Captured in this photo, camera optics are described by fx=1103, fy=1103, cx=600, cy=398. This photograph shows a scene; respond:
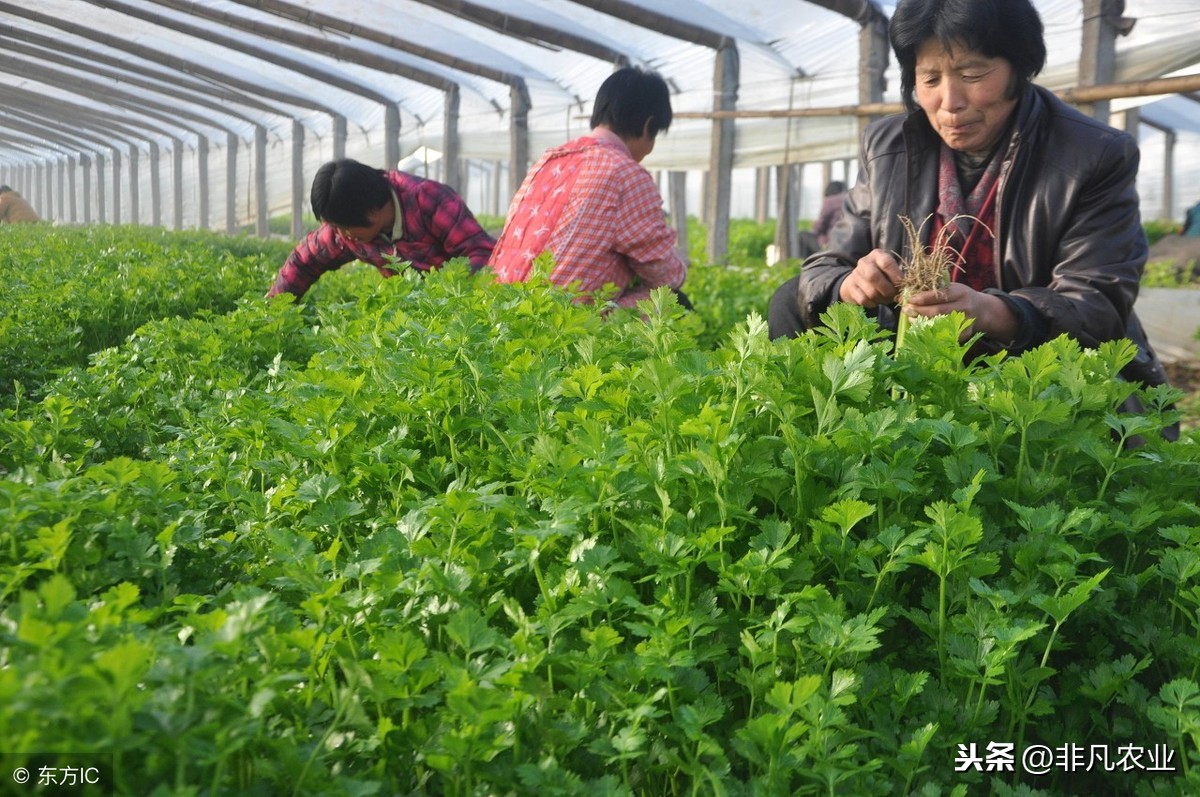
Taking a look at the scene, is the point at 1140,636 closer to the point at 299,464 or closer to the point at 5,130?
the point at 299,464

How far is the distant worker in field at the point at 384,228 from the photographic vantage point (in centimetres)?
526

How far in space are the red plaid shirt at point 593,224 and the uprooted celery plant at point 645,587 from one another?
224cm

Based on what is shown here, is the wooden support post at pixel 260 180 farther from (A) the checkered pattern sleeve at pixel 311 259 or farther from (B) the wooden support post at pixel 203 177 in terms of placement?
(A) the checkered pattern sleeve at pixel 311 259

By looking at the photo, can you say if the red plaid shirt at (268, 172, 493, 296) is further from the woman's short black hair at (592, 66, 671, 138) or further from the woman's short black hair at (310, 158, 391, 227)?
the woman's short black hair at (592, 66, 671, 138)

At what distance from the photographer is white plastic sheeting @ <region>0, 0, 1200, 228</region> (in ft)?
37.1

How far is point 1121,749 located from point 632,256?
3.18 metres

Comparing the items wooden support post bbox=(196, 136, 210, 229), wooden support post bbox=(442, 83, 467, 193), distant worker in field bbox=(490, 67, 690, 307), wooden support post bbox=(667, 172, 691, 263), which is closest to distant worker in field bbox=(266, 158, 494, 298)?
distant worker in field bbox=(490, 67, 690, 307)

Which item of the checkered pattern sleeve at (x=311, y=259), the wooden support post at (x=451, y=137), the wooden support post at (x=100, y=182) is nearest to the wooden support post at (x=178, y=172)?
the wooden support post at (x=100, y=182)

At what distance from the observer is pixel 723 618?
59.6 inches

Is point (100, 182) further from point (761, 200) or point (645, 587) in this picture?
point (645, 587)

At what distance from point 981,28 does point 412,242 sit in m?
3.40

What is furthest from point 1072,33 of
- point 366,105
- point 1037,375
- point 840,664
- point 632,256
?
point 366,105

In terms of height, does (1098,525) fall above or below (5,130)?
below

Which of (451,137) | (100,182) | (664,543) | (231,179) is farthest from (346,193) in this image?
(100,182)
